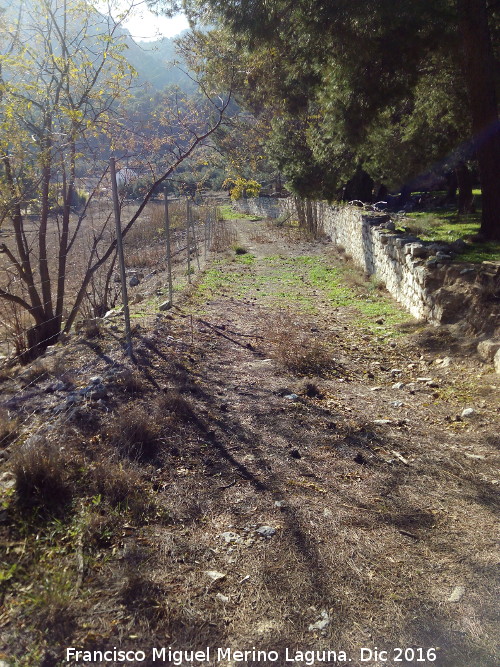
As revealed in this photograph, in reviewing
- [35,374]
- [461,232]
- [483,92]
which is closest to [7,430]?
[35,374]

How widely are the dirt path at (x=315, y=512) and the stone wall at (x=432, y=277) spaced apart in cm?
51

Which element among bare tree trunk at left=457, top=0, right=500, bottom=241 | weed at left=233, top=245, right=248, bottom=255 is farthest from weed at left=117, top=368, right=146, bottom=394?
weed at left=233, top=245, right=248, bottom=255

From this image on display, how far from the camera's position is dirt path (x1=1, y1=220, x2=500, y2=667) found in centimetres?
250

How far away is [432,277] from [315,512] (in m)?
5.45

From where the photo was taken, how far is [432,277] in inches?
312

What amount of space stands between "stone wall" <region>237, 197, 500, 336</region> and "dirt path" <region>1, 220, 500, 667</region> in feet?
1.66

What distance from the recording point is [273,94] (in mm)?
14227

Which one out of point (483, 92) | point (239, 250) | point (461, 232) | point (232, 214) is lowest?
point (232, 214)

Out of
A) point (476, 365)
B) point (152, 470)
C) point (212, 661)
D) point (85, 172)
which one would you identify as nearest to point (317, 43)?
point (85, 172)

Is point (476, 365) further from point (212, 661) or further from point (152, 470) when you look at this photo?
point (212, 661)

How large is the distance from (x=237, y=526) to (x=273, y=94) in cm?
1340

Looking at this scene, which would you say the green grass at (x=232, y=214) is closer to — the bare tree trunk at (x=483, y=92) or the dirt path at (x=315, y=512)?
the bare tree trunk at (x=483, y=92)

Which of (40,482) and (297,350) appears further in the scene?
(297,350)

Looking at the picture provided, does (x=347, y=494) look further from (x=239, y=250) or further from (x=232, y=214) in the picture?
(x=232, y=214)
